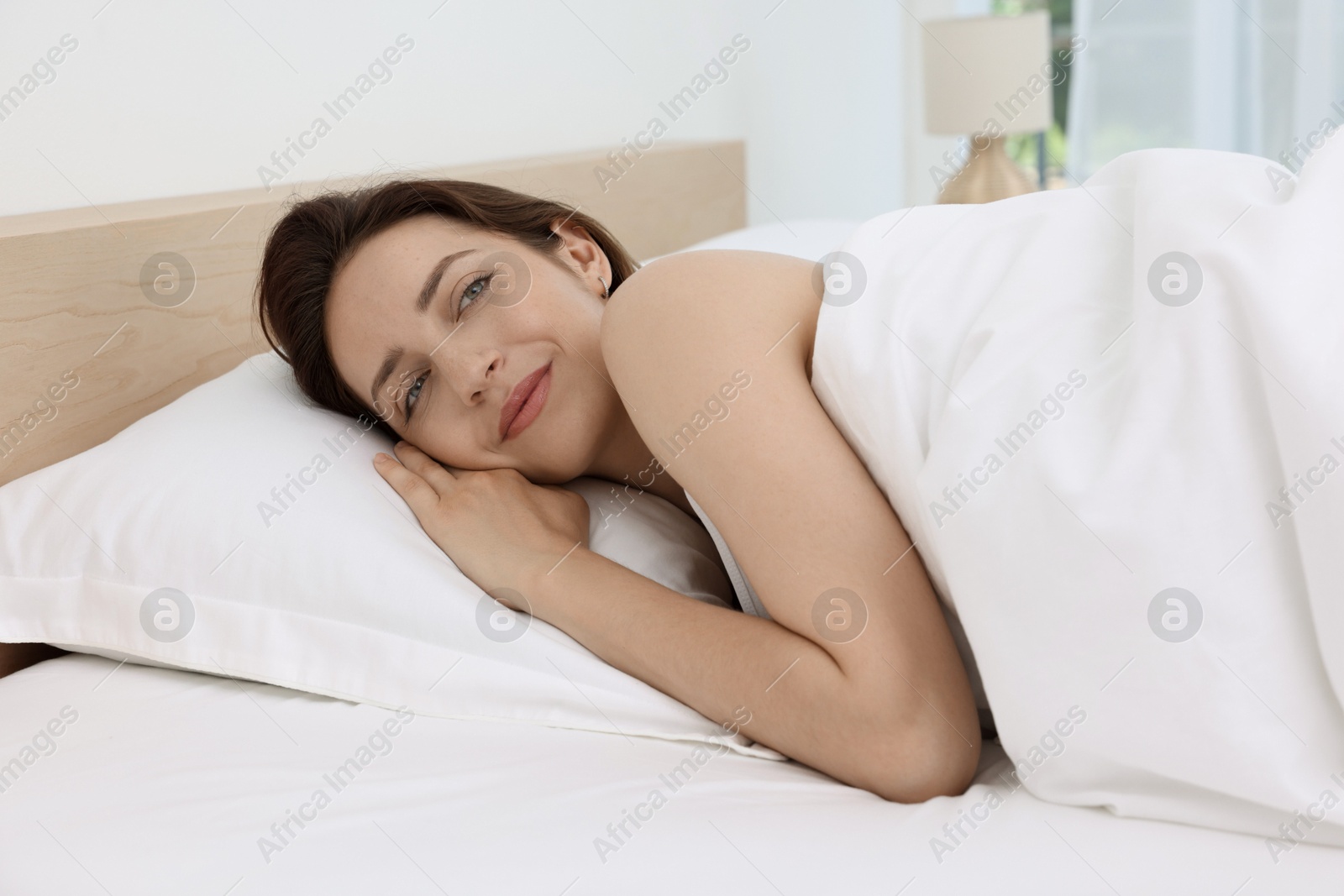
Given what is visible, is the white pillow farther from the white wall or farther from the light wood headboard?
the white wall

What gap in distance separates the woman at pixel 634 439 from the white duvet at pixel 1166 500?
0.06 meters

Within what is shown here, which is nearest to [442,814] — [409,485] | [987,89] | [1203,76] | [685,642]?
[685,642]

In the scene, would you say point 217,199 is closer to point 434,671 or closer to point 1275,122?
point 434,671

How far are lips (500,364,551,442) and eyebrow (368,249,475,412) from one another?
4.6 inches

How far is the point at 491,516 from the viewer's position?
98cm

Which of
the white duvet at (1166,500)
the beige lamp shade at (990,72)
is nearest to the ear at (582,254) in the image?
the white duvet at (1166,500)

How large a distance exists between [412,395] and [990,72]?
6.52 ft

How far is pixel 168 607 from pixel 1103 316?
789 mm

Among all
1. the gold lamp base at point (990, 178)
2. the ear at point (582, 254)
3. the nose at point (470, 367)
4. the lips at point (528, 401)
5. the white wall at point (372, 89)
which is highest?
the white wall at point (372, 89)

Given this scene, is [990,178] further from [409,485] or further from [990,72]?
[409,485]

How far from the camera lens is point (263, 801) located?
2.34ft

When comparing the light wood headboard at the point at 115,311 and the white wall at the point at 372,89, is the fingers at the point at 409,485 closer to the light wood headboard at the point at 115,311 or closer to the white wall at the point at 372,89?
the light wood headboard at the point at 115,311

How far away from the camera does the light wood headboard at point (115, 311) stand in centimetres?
102

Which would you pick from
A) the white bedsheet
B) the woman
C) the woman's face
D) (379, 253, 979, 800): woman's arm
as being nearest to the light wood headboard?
the woman
